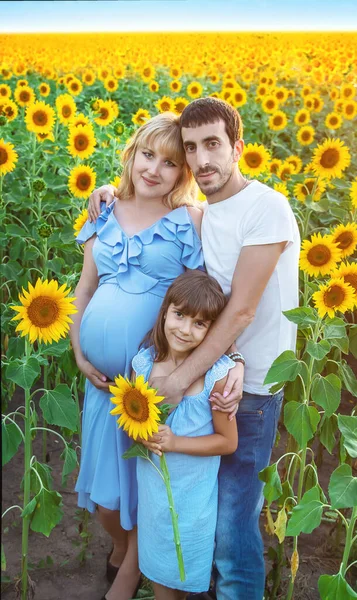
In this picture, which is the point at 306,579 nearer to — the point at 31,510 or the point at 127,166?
the point at 31,510

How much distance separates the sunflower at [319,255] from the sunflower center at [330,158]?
0.93 metres

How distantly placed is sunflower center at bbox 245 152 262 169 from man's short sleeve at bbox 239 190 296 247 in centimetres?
123

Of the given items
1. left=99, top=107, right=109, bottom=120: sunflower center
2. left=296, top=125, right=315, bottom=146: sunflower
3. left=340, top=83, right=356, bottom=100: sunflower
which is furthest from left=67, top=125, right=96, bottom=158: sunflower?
left=340, top=83, right=356, bottom=100: sunflower

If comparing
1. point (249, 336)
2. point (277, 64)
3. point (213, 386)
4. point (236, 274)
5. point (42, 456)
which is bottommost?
point (42, 456)

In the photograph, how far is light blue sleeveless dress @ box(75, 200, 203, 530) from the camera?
214 centimetres

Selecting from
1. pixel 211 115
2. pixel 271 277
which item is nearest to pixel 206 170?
pixel 211 115

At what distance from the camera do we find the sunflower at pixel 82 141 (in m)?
3.27

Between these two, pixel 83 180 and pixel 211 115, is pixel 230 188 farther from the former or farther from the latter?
pixel 83 180

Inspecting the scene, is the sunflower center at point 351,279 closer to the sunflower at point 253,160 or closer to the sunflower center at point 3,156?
the sunflower at point 253,160

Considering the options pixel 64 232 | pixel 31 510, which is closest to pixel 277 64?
pixel 64 232

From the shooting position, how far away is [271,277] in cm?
198

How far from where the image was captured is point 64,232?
9.49ft

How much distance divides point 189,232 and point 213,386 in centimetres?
50

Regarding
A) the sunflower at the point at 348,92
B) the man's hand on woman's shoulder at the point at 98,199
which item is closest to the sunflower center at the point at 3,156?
the man's hand on woman's shoulder at the point at 98,199
